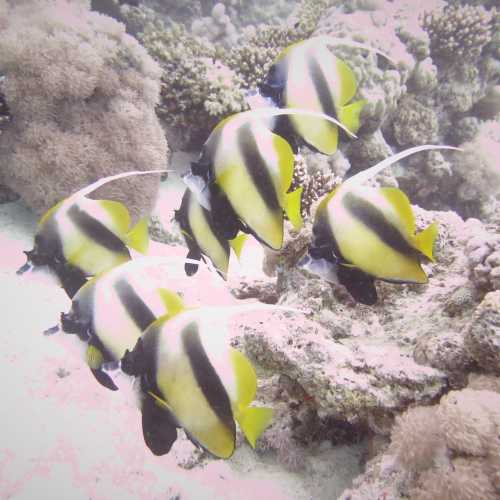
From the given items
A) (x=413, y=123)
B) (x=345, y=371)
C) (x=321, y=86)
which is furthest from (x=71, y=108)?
(x=413, y=123)

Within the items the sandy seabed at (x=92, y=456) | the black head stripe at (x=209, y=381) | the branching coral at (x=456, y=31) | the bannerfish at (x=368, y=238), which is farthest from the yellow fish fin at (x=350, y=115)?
the branching coral at (x=456, y=31)

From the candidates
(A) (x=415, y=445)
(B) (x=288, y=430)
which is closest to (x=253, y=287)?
(B) (x=288, y=430)

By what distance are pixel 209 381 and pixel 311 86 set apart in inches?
43.4

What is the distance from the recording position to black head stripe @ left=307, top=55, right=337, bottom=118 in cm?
152

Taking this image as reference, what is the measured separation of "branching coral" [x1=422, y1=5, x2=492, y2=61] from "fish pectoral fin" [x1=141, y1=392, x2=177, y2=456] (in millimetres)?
8373

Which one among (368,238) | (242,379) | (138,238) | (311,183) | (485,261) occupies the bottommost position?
(311,183)

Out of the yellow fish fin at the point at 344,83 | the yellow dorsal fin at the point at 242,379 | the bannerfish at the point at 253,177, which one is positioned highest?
the yellow fish fin at the point at 344,83

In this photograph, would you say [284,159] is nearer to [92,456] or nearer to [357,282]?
[357,282]

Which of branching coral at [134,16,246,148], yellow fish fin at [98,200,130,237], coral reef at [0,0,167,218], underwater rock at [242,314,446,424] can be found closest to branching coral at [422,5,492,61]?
branching coral at [134,16,246,148]

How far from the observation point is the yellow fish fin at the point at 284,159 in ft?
4.23

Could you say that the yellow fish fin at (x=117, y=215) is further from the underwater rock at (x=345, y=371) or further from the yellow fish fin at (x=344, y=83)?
the yellow fish fin at (x=344, y=83)

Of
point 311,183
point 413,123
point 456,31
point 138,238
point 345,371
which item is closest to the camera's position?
point 138,238

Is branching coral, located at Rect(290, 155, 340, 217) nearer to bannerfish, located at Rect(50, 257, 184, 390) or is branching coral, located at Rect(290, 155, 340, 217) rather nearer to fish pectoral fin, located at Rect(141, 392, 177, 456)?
bannerfish, located at Rect(50, 257, 184, 390)

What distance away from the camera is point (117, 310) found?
1567mm
